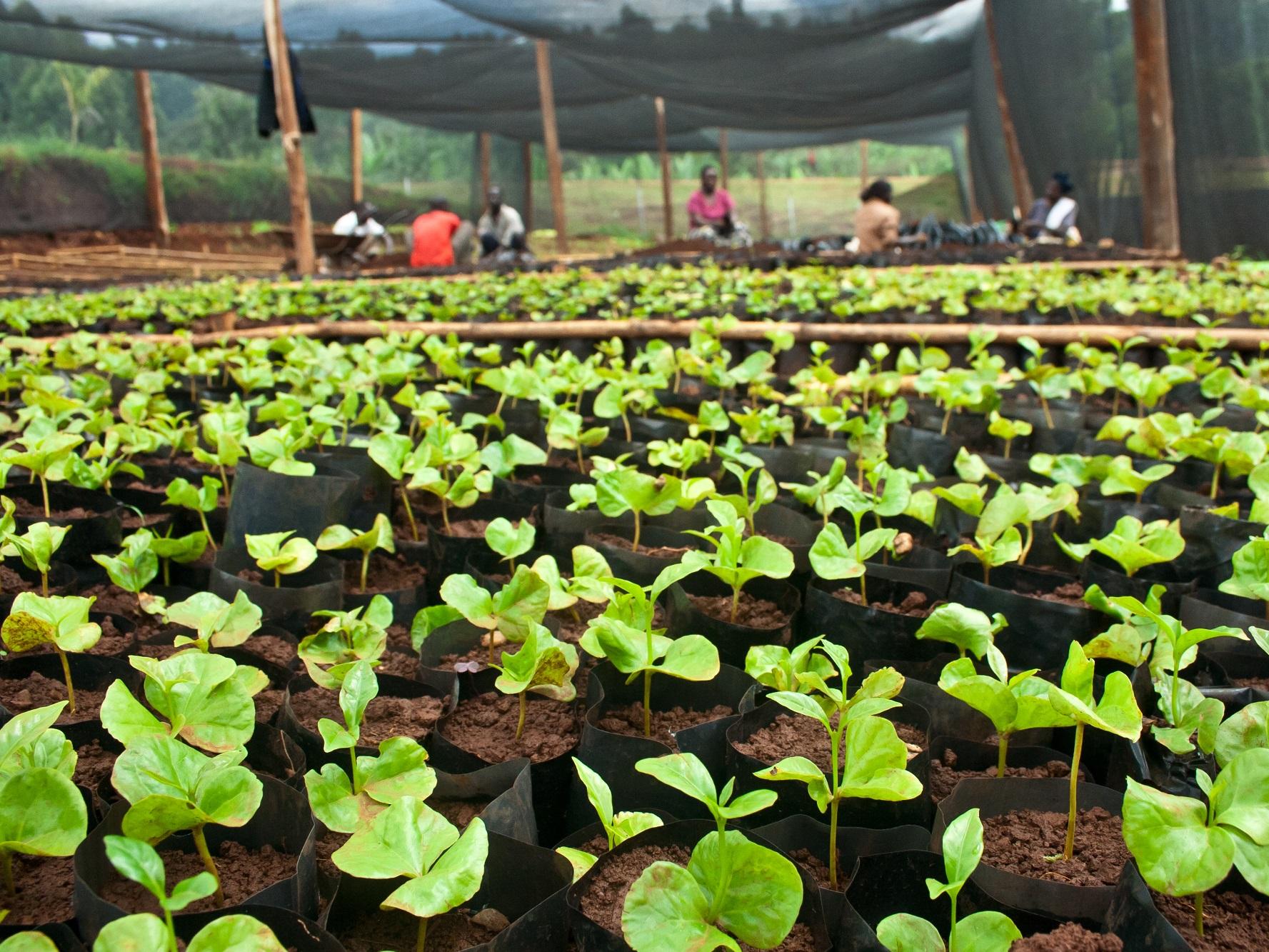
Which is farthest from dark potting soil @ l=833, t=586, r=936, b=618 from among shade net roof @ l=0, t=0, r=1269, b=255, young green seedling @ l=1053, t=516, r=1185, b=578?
shade net roof @ l=0, t=0, r=1269, b=255

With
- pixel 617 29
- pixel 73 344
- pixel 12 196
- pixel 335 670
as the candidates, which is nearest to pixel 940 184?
pixel 617 29

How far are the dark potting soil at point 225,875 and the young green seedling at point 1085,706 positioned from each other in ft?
2.04

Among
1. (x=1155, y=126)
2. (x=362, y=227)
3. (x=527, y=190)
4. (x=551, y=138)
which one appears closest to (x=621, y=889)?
(x=1155, y=126)

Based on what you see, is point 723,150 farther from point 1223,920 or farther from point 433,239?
point 1223,920

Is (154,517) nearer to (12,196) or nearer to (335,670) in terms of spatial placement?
(335,670)

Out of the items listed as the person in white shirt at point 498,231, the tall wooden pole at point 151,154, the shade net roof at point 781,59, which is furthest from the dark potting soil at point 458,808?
the tall wooden pole at point 151,154

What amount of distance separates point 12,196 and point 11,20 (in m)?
8.89

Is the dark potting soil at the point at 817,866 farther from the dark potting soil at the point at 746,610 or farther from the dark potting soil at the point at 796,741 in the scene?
the dark potting soil at the point at 746,610

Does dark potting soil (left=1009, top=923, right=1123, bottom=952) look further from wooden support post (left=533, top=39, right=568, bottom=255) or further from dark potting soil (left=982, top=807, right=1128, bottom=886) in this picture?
wooden support post (left=533, top=39, right=568, bottom=255)

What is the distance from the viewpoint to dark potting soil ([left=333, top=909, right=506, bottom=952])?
29.9 inches

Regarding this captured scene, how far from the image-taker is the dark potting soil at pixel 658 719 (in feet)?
3.40

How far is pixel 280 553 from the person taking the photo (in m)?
1.27

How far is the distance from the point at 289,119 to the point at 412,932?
295 inches

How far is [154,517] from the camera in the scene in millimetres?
1632
